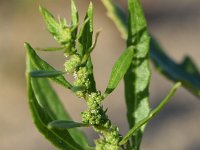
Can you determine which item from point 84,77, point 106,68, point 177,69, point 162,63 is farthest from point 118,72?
point 106,68

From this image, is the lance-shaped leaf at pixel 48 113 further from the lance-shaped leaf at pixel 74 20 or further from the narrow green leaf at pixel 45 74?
the lance-shaped leaf at pixel 74 20

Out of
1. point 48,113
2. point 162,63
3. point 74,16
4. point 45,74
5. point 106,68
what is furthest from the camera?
point 106,68

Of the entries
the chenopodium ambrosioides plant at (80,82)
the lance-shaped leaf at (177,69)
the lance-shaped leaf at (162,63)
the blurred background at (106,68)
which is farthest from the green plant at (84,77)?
the blurred background at (106,68)

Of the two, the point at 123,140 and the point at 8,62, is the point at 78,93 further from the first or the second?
the point at 8,62

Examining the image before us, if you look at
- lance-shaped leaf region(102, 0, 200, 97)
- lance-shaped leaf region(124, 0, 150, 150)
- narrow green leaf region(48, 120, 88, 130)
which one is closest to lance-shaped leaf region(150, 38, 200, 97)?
lance-shaped leaf region(102, 0, 200, 97)

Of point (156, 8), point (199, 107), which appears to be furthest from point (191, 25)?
point (199, 107)

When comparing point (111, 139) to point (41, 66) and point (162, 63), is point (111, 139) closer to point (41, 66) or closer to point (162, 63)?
point (41, 66)
